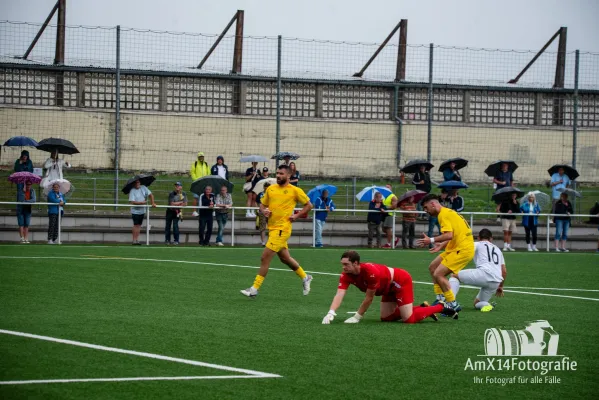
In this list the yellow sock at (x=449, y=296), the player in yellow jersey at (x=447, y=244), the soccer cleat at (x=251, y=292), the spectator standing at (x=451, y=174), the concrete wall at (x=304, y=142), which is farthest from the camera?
the concrete wall at (x=304, y=142)

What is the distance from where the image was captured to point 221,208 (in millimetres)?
27594

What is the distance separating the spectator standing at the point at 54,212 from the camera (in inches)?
1024

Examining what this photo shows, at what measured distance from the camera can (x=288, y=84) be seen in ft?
110

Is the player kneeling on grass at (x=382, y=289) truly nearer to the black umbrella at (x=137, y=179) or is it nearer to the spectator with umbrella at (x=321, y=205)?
the spectator with umbrella at (x=321, y=205)

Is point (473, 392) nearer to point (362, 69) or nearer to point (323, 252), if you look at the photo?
point (323, 252)

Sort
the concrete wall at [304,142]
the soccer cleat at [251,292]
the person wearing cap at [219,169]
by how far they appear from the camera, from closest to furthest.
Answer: the soccer cleat at [251,292]
the person wearing cap at [219,169]
the concrete wall at [304,142]

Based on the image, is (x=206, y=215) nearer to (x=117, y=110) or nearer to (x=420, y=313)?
(x=117, y=110)

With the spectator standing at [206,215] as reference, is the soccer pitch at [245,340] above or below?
below

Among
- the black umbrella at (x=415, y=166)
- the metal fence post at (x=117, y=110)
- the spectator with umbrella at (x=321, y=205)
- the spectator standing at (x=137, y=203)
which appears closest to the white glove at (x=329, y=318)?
the spectator standing at (x=137, y=203)

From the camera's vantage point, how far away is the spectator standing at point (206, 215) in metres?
27.3

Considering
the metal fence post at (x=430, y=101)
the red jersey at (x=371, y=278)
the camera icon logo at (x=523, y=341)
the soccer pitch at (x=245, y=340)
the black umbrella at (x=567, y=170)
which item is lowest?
the soccer pitch at (x=245, y=340)

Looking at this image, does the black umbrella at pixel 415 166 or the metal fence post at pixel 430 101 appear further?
the metal fence post at pixel 430 101

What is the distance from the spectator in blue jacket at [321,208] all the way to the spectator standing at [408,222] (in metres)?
2.11

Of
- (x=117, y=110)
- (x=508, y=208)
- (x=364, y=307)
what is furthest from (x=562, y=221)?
(x=364, y=307)
